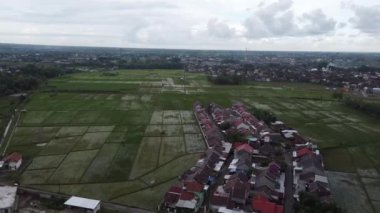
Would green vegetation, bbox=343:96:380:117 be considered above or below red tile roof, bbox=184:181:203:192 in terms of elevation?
above

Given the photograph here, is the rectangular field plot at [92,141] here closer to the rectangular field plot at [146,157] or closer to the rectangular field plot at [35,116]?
the rectangular field plot at [146,157]

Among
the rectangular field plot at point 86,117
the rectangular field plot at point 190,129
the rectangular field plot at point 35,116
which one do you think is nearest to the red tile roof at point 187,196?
the rectangular field plot at point 190,129

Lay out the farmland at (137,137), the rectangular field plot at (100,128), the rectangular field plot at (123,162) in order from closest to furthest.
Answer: the farmland at (137,137), the rectangular field plot at (123,162), the rectangular field plot at (100,128)

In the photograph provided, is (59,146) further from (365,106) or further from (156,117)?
(365,106)

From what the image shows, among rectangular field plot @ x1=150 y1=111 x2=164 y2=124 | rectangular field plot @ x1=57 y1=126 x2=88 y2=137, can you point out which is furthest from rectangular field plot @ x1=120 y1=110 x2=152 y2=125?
rectangular field plot @ x1=57 y1=126 x2=88 y2=137

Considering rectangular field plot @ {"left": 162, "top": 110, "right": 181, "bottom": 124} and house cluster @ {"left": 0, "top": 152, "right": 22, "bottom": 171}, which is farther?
rectangular field plot @ {"left": 162, "top": 110, "right": 181, "bottom": 124}

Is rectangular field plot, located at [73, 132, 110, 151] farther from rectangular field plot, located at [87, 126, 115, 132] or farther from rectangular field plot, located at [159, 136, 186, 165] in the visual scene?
rectangular field plot, located at [159, 136, 186, 165]
